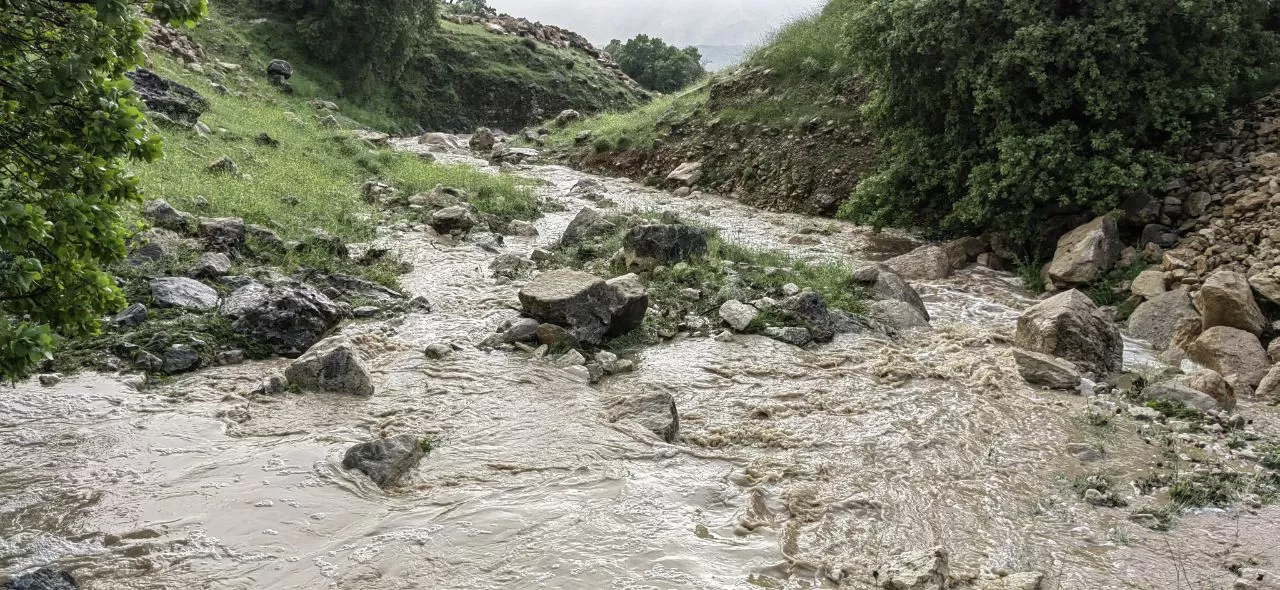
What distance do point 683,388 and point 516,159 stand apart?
20376 millimetres

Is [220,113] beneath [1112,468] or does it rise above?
above

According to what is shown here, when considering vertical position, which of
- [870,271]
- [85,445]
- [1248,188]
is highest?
[1248,188]

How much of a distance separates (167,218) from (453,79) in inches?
1198

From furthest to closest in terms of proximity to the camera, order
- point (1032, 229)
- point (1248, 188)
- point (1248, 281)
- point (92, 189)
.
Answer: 1. point (1032, 229)
2. point (1248, 188)
3. point (1248, 281)
4. point (92, 189)

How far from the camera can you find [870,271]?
12000mm

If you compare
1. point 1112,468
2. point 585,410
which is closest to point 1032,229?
point 1112,468

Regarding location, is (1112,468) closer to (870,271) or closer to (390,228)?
(870,271)

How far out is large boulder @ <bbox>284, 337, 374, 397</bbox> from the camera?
768 centimetres

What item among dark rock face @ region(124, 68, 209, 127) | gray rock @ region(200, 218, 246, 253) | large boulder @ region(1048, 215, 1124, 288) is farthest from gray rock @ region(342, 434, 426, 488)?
dark rock face @ region(124, 68, 209, 127)

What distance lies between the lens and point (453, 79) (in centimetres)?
3975

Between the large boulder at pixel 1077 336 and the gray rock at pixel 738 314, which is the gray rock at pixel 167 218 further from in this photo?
the large boulder at pixel 1077 336

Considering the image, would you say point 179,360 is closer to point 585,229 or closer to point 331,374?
point 331,374

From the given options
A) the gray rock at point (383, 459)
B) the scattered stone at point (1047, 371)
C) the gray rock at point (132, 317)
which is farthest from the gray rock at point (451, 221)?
the scattered stone at point (1047, 371)

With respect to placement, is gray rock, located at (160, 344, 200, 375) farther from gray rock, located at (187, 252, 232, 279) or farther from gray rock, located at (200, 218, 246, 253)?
gray rock, located at (200, 218, 246, 253)
